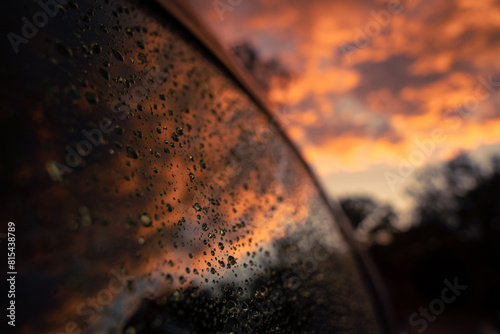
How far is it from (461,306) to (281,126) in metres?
16.8

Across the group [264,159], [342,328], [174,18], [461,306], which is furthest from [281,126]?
[461,306]

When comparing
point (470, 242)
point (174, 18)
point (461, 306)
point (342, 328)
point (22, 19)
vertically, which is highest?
point (174, 18)

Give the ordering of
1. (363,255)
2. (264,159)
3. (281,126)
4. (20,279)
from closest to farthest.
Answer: (20,279) → (264,159) → (281,126) → (363,255)

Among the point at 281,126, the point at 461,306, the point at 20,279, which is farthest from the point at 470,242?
the point at 20,279

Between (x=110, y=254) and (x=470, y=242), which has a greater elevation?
(x=110, y=254)

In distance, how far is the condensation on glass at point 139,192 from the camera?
0.44m

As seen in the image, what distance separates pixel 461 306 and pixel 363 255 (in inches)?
619

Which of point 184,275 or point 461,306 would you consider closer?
point 184,275

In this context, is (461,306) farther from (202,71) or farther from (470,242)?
(202,71)

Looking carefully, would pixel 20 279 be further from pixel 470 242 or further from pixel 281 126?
pixel 470 242

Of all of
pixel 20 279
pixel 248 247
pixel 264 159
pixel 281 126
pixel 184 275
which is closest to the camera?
pixel 20 279

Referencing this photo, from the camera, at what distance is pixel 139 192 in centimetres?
59

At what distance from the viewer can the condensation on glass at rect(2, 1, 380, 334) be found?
17.2 inches

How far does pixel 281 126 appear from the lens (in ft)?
4.75
